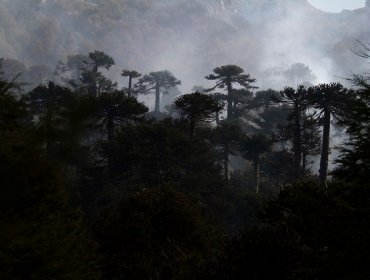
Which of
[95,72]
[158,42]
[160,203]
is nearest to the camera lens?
[160,203]

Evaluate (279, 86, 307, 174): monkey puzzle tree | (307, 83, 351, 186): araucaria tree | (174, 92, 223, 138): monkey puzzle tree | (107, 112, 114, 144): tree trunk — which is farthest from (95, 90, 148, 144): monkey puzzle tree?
(307, 83, 351, 186): araucaria tree

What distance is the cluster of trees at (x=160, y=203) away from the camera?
8.98ft

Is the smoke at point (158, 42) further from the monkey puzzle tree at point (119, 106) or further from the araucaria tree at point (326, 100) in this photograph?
the monkey puzzle tree at point (119, 106)

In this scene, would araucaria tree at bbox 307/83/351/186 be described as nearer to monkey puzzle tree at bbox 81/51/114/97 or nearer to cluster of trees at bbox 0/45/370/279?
cluster of trees at bbox 0/45/370/279

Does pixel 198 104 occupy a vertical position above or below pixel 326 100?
below

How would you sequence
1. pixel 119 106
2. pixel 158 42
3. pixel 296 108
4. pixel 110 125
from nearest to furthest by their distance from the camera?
1. pixel 119 106
2. pixel 110 125
3. pixel 296 108
4. pixel 158 42

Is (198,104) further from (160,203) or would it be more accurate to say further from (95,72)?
(95,72)

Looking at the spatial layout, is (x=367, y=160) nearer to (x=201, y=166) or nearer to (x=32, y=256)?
(x=32, y=256)

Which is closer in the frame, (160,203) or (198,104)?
(160,203)

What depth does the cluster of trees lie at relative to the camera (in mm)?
2738

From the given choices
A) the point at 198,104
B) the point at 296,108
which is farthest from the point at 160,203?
the point at 296,108

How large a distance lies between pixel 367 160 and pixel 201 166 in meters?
20.9

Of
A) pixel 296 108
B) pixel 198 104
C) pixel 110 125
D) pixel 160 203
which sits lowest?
pixel 160 203

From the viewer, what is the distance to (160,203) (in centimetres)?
1838
